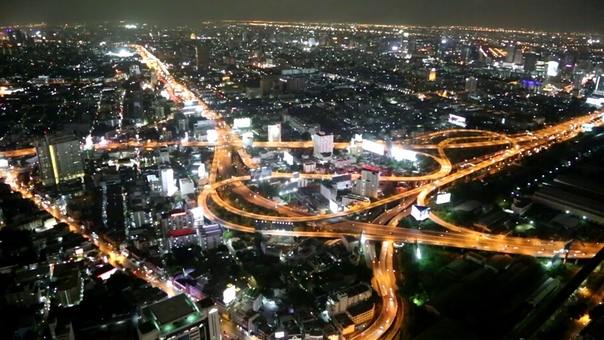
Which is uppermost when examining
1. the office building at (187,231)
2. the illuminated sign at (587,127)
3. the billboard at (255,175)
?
the illuminated sign at (587,127)

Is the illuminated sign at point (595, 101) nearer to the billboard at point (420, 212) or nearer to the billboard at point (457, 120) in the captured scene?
the billboard at point (457, 120)

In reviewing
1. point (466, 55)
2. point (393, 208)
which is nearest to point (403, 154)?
point (393, 208)

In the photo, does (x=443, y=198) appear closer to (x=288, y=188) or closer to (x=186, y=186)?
(x=288, y=188)

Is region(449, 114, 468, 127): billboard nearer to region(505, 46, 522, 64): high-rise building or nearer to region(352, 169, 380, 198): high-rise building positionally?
region(352, 169, 380, 198): high-rise building

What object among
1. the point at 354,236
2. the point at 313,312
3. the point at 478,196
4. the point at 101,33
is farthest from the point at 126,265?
the point at 101,33

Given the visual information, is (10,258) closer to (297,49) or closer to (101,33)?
(297,49)

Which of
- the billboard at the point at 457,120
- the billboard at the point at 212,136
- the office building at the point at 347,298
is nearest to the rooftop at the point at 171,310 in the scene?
the office building at the point at 347,298
